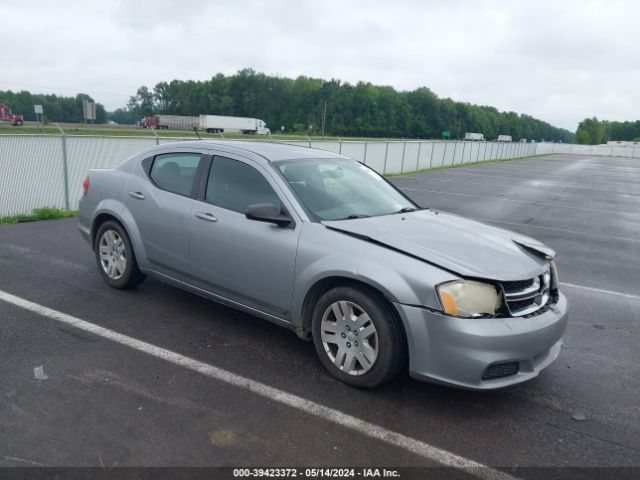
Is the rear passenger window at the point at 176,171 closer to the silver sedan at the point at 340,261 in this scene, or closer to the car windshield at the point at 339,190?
the silver sedan at the point at 340,261

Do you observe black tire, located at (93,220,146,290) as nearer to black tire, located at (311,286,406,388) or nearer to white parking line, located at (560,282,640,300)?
black tire, located at (311,286,406,388)

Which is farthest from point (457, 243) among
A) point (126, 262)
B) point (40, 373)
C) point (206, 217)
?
point (126, 262)

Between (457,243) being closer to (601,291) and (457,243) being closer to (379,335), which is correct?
(379,335)

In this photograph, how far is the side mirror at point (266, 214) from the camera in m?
3.97

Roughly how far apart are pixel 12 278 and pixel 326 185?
3732mm

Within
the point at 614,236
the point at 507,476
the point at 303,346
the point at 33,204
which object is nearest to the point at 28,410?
the point at 303,346

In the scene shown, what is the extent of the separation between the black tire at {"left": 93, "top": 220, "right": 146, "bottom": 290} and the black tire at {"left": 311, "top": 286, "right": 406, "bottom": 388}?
2472 millimetres

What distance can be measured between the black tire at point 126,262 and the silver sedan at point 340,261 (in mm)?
15

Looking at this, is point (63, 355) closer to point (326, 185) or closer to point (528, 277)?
point (326, 185)

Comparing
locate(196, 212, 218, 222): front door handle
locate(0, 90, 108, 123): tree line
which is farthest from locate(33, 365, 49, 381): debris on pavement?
locate(0, 90, 108, 123): tree line

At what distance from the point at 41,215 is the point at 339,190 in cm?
738

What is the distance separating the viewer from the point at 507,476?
2.88 meters

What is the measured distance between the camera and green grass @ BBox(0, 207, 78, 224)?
944 cm

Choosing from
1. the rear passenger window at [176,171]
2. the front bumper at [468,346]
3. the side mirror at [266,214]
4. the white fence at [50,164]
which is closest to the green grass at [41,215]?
the white fence at [50,164]
